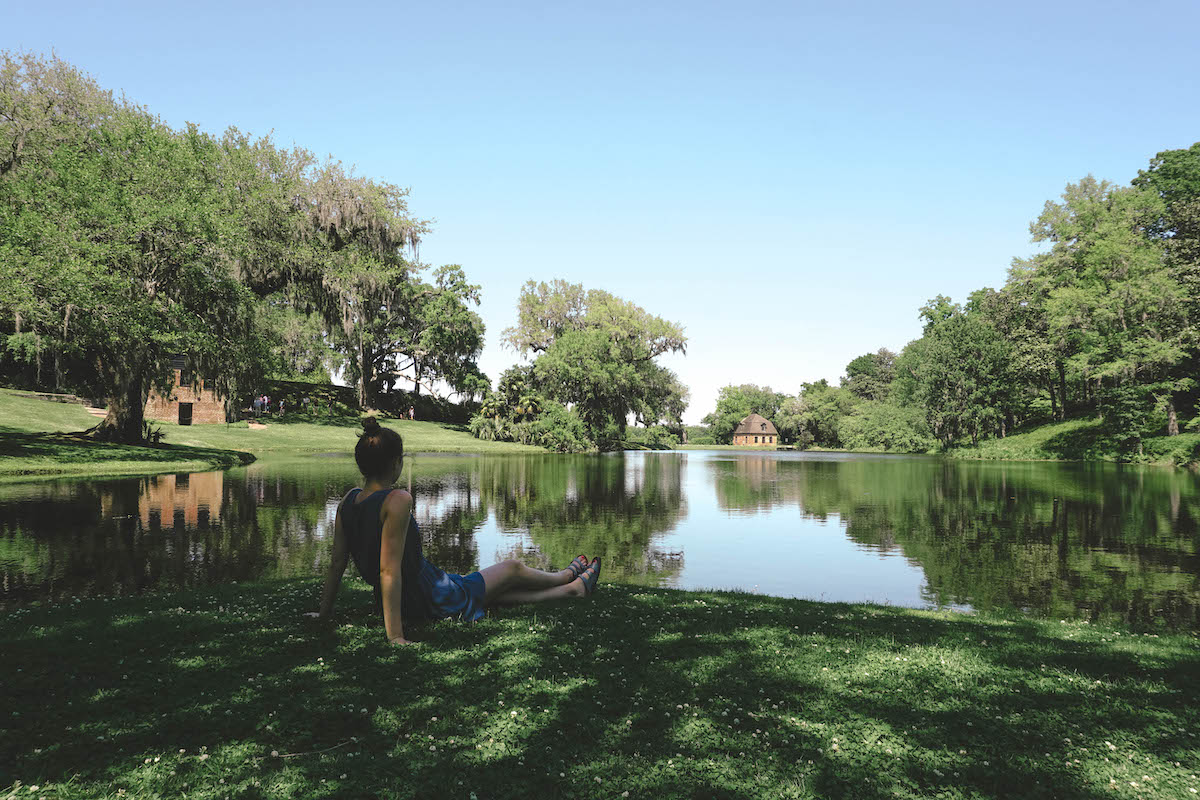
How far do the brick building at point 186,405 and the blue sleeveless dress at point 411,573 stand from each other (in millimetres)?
49474

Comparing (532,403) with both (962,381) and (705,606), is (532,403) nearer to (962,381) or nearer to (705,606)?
(962,381)

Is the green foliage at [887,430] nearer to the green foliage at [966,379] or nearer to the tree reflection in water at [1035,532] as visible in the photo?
the green foliage at [966,379]

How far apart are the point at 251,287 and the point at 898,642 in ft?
125

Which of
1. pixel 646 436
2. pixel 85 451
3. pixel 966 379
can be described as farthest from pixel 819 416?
pixel 85 451

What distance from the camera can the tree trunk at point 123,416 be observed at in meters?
30.9

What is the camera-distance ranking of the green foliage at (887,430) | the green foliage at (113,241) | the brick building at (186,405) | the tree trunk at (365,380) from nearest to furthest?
the green foliage at (113,241) → the brick building at (186,405) → the tree trunk at (365,380) → the green foliage at (887,430)

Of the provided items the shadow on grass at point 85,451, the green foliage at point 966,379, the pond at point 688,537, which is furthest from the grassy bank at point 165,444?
the green foliage at point 966,379

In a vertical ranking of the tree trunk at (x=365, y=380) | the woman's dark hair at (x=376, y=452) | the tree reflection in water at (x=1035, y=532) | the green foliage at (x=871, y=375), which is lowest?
the tree reflection in water at (x=1035, y=532)

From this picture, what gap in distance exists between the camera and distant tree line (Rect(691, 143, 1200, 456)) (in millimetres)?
49469

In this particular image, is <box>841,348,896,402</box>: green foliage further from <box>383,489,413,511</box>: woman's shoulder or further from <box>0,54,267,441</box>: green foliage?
<box>383,489,413,511</box>: woman's shoulder

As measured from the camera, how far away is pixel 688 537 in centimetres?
1752

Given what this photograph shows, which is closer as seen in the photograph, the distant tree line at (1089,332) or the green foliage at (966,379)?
the distant tree line at (1089,332)

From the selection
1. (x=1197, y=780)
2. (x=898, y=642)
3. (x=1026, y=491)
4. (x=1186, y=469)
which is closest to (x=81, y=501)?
(x=898, y=642)

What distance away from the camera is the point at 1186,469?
1610 inches
